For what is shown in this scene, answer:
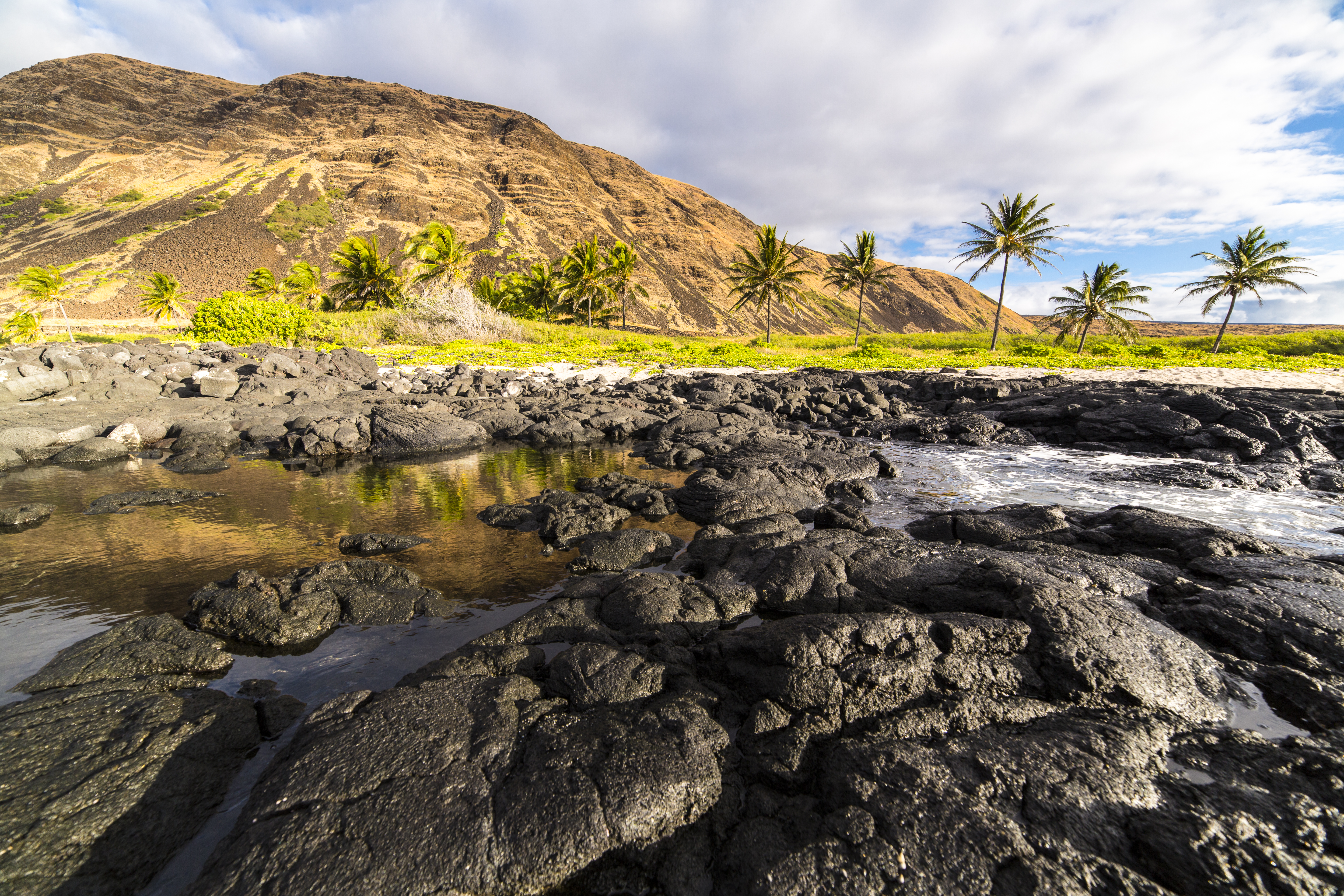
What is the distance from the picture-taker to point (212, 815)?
292cm

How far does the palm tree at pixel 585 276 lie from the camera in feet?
154

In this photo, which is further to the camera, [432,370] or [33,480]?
[432,370]

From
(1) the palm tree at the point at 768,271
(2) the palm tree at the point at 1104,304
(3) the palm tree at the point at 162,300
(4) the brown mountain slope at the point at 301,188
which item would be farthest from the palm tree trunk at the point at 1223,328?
(3) the palm tree at the point at 162,300

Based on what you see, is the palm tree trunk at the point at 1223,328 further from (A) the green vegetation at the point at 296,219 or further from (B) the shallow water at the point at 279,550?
(A) the green vegetation at the point at 296,219

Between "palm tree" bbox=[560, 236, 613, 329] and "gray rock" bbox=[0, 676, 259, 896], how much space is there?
41607mm

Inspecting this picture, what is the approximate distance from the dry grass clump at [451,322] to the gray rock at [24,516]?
26.8m

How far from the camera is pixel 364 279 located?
4381 centimetres

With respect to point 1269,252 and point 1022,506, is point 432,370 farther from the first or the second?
point 1269,252

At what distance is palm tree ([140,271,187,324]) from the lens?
44031 millimetres

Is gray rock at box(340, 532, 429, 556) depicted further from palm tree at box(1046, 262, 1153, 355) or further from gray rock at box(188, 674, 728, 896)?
palm tree at box(1046, 262, 1153, 355)

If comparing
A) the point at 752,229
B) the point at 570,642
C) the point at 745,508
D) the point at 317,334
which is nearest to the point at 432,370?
the point at 317,334

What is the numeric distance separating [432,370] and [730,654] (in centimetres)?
2185

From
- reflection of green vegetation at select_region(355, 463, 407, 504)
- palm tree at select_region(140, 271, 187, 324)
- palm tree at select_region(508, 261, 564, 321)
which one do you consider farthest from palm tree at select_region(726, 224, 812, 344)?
palm tree at select_region(140, 271, 187, 324)

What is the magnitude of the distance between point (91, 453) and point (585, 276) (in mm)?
39877
